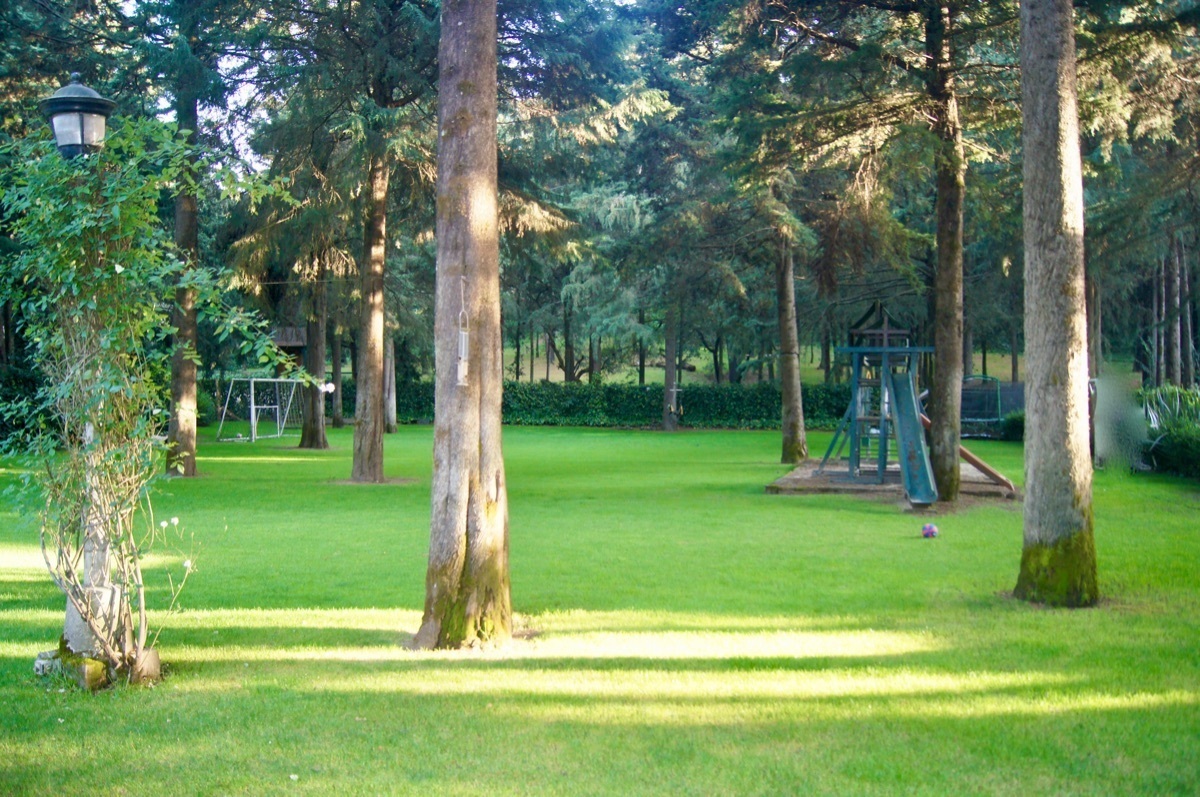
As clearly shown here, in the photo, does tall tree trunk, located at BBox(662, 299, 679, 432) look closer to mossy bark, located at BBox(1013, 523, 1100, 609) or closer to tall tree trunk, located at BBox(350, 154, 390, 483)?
tall tree trunk, located at BBox(350, 154, 390, 483)

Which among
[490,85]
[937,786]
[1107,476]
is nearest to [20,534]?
[490,85]

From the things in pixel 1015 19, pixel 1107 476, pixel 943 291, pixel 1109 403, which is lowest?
pixel 1107 476

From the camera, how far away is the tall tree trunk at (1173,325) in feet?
91.4

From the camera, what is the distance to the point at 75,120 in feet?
19.6

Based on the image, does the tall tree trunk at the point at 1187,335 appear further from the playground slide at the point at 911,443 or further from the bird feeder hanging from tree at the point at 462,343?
the bird feeder hanging from tree at the point at 462,343

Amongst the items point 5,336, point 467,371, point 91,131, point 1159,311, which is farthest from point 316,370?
point 1159,311

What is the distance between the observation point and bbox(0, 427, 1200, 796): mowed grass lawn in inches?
172

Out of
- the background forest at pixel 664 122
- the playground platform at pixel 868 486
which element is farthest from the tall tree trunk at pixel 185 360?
the playground platform at pixel 868 486

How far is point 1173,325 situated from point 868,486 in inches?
611

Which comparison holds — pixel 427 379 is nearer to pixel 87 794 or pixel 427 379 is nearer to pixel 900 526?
pixel 900 526

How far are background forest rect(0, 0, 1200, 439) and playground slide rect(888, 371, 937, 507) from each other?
1.20 meters

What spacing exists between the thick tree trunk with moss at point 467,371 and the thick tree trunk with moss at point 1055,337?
3.98 metres

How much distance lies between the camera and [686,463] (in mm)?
23328

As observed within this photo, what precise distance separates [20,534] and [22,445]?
719cm
